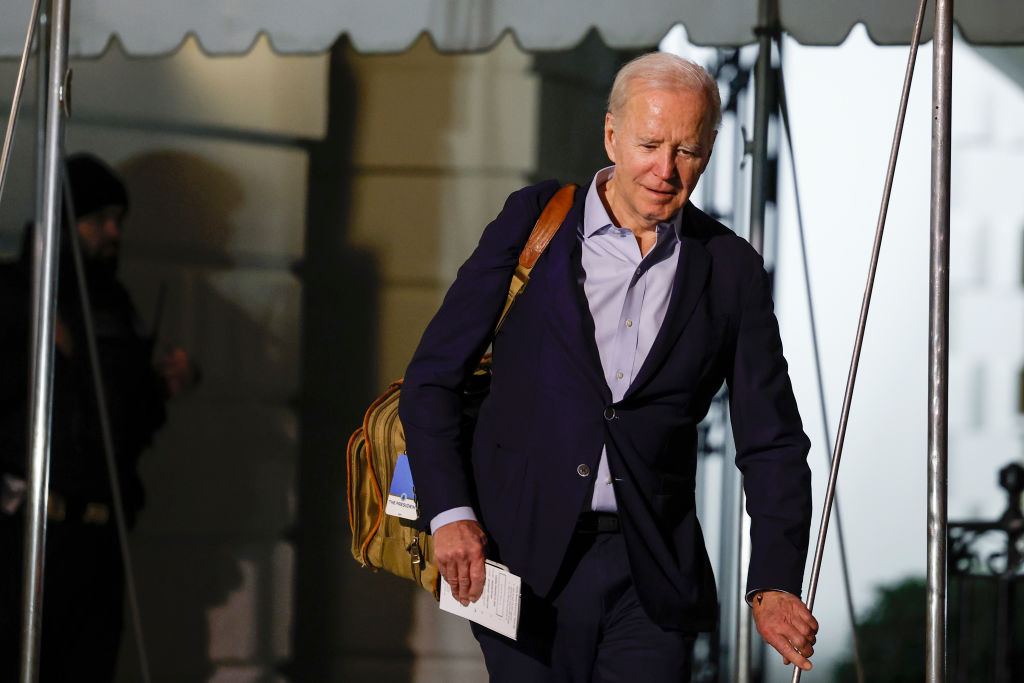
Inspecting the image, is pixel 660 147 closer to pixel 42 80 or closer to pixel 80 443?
pixel 42 80

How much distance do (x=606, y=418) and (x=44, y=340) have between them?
135cm

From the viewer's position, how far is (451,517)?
61.1 inches

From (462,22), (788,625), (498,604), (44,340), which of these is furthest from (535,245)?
(462,22)

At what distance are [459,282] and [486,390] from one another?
0.26 metres

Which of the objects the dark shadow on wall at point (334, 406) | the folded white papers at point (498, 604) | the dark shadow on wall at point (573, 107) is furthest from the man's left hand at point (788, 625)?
the dark shadow on wall at point (334, 406)

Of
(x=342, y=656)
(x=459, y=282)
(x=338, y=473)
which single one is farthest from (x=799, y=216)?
(x=342, y=656)

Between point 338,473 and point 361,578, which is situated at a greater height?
point 338,473

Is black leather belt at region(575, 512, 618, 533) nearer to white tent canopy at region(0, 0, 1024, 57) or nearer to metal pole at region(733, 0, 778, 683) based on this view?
metal pole at region(733, 0, 778, 683)

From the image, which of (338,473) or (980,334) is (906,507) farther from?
(338,473)

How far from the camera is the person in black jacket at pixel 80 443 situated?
9.63 ft

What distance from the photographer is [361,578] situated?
3412 mm

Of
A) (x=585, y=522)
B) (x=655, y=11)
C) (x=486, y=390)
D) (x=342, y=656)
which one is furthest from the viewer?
(x=342, y=656)

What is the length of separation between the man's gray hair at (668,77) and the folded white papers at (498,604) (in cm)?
68

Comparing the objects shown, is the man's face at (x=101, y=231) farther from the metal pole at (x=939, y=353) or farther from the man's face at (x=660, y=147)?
the metal pole at (x=939, y=353)
